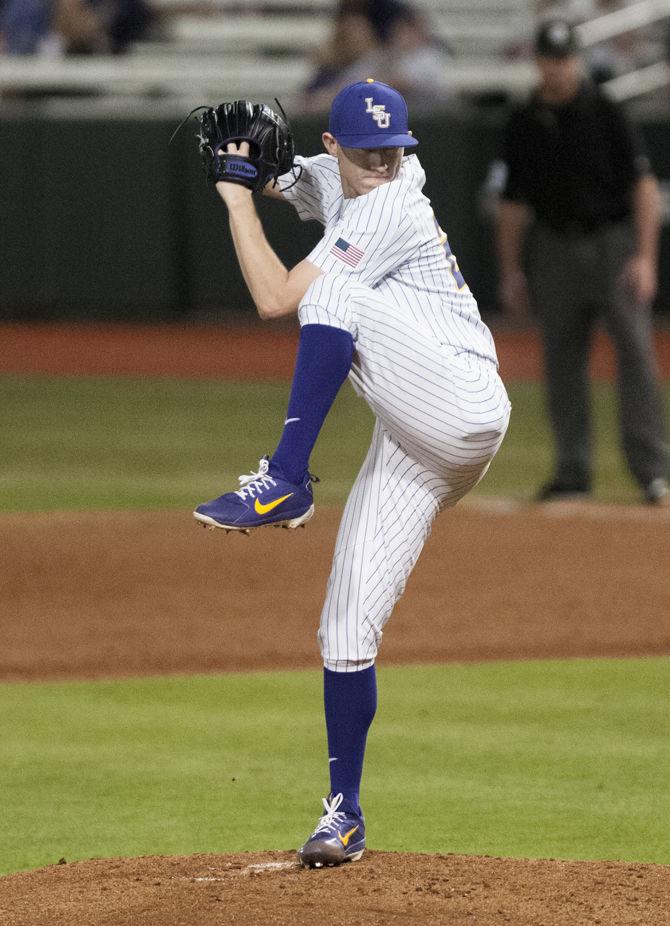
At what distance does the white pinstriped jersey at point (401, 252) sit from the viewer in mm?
3721

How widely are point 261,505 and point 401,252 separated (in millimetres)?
624

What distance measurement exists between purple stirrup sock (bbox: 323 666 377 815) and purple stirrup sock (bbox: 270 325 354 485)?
19.8 inches

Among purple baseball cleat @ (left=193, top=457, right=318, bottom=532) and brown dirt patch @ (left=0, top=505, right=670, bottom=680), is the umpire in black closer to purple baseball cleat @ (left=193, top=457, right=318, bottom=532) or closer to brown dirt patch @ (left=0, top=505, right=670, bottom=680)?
brown dirt patch @ (left=0, top=505, right=670, bottom=680)

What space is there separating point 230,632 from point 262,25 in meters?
12.8

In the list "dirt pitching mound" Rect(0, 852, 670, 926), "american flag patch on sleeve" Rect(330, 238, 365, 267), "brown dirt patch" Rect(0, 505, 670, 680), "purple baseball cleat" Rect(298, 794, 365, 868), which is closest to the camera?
"dirt pitching mound" Rect(0, 852, 670, 926)

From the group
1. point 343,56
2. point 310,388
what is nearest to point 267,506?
point 310,388

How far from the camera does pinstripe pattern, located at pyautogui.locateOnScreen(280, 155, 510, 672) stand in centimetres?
373

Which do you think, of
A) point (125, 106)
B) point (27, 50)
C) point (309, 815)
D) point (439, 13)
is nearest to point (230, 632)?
point (309, 815)

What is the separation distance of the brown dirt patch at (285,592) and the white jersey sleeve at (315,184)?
2.40m

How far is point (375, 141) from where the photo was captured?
3773mm

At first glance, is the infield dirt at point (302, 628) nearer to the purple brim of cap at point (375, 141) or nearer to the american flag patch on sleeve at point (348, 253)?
the american flag patch on sleeve at point (348, 253)

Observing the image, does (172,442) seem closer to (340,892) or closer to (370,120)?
(370,120)

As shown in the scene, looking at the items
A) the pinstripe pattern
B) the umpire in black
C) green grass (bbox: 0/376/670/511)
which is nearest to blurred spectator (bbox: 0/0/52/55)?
green grass (bbox: 0/376/670/511)

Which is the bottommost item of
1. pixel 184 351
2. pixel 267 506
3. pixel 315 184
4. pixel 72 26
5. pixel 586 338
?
pixel 184 351
